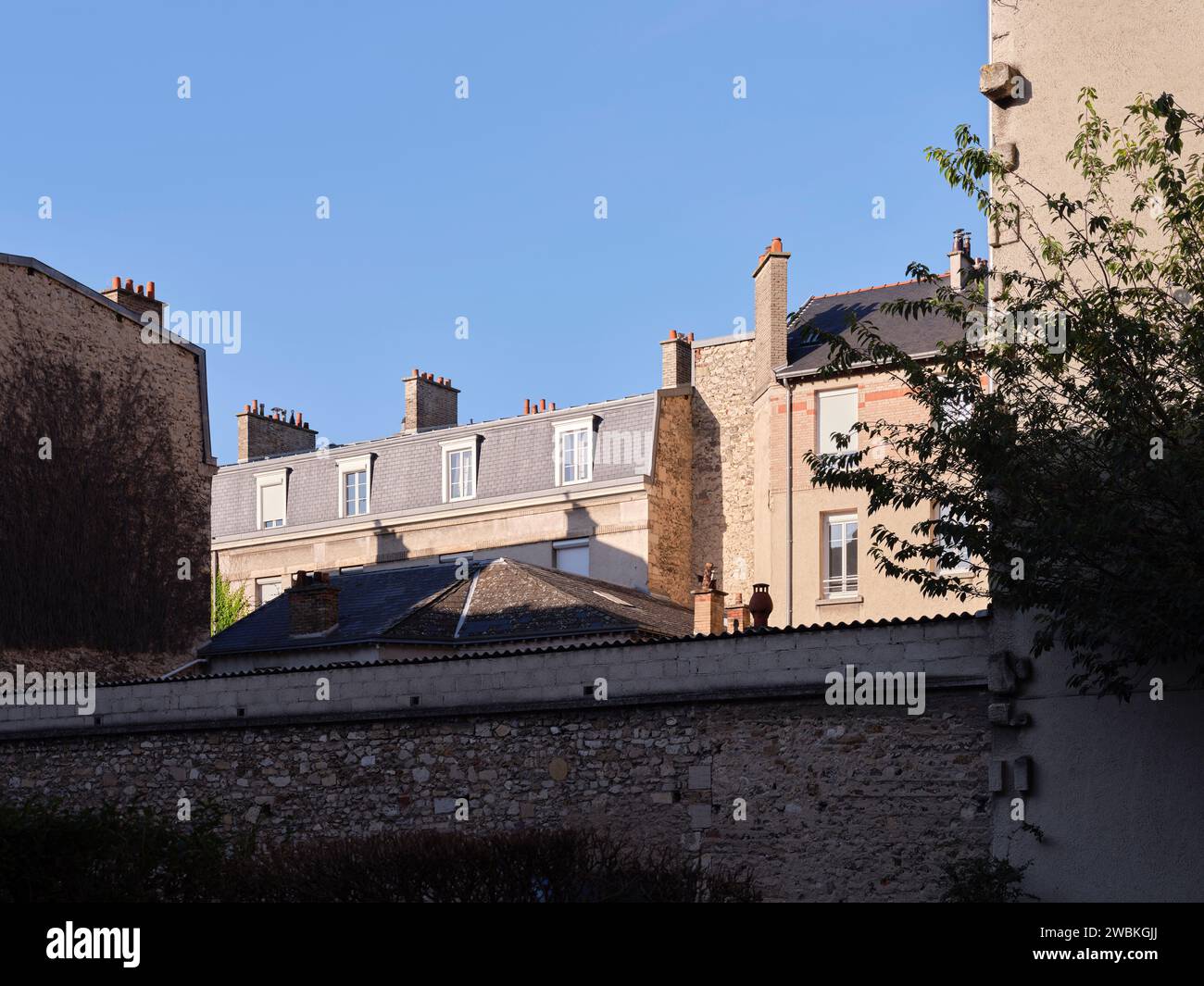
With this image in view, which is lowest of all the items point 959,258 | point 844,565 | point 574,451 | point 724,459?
point 844,565

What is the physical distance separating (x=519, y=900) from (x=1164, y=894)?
18.3 ft

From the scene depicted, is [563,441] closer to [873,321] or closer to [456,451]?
[456,451]

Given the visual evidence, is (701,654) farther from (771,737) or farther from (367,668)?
(367,668)

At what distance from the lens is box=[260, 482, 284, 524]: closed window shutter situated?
40406mm

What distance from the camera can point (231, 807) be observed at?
18.3m

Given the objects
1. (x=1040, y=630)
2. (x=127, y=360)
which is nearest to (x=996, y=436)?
(x=1040, y=630)

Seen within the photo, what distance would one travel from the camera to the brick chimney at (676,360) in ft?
116

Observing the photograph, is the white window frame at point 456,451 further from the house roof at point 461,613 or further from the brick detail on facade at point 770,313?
the house roof at point 461,613

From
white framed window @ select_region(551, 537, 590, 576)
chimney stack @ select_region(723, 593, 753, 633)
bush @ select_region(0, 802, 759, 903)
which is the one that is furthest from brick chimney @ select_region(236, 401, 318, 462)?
bush @ select_region(0, 802, 759, 903)

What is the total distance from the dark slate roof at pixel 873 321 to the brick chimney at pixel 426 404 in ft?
35.5

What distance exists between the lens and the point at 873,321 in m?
31.4

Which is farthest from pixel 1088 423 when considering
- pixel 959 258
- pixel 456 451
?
pixel 456 451

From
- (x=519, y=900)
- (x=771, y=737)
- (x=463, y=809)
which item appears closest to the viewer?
(x=519, y=900)

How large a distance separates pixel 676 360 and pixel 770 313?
13.6ft
